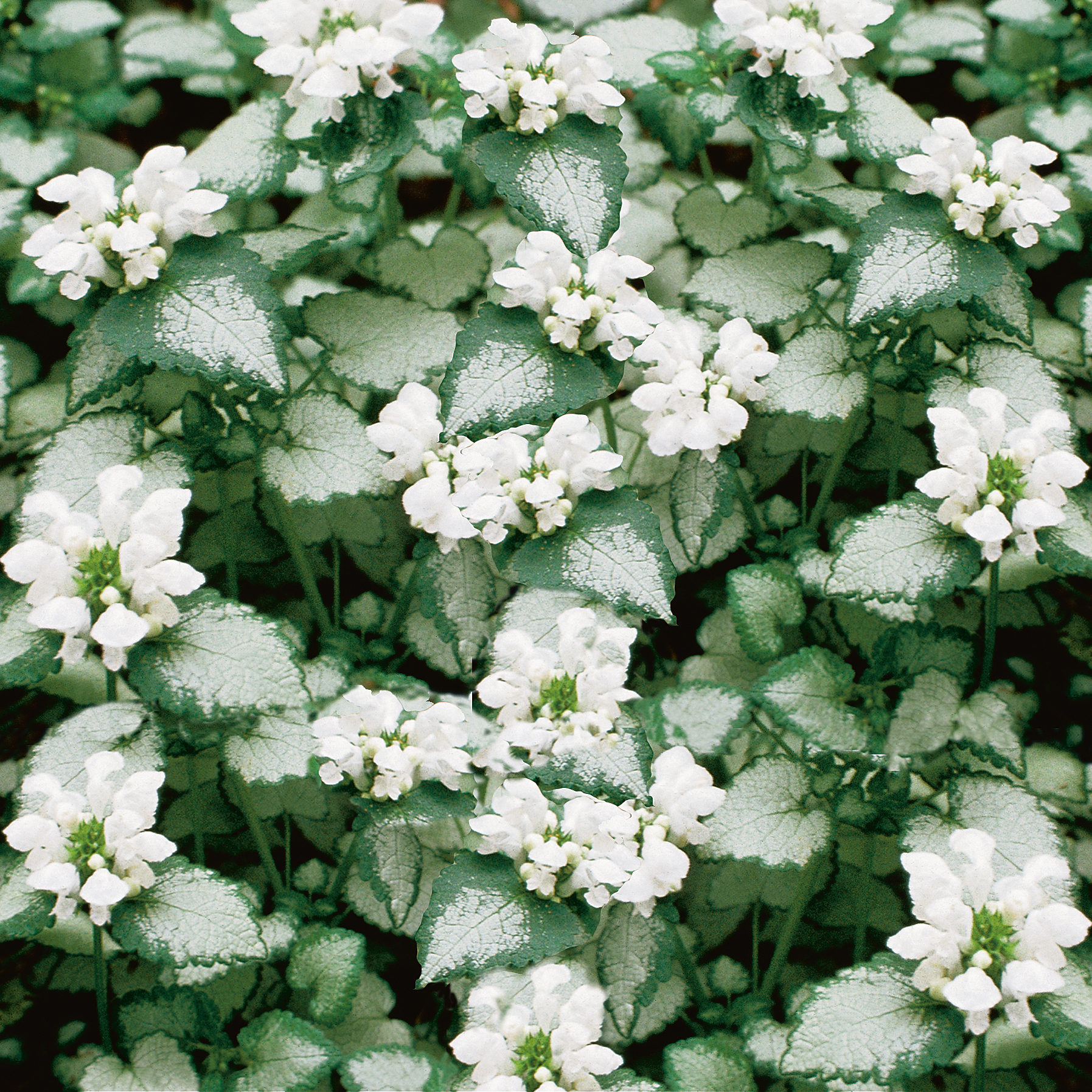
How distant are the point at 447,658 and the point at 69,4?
45.0 inches

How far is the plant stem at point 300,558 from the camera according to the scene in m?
1.14

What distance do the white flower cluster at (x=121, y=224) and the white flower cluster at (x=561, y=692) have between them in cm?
49

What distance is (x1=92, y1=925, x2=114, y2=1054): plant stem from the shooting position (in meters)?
0.93

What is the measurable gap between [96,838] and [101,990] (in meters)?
0.18

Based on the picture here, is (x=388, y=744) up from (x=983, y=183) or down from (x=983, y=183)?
down

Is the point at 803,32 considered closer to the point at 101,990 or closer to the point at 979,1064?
the point at 979,1064

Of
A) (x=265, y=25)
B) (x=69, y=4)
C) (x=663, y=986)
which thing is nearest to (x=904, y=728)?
(x=663, y=986)

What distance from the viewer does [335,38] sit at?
106 centimetres

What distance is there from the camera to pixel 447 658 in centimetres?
115

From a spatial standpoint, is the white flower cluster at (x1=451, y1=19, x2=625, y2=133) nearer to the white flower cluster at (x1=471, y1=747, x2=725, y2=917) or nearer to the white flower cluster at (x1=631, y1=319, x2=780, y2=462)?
the white flower cluster at (x1=631, y1=319, x2=780, y2=462)

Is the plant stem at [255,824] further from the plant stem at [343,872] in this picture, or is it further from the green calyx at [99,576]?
the green calyx at [99,576]

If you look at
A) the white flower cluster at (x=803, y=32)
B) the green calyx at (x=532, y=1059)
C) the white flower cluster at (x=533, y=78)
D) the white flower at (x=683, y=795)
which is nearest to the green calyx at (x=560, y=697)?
the white flower at (x=683, y=795)

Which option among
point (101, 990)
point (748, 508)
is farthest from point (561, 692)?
point (101, 990)

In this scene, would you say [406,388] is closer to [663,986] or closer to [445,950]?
[445,950]
